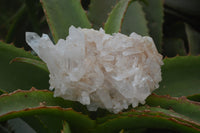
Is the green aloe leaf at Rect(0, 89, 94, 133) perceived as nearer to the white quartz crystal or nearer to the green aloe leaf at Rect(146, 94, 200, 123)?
the white quartz crystal

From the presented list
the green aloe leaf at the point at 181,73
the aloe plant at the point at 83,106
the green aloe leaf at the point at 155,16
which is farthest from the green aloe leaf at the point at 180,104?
the green aloe leaf at the point at 155,16

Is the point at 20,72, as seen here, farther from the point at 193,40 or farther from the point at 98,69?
the point at 193,40

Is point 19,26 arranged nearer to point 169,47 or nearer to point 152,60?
point 169,47

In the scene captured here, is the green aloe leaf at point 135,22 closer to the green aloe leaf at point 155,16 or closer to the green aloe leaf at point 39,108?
the green aloe leaf at point 155,16

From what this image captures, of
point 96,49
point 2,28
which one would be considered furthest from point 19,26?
point 2,28

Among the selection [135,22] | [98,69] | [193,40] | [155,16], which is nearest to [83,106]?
[98,69]

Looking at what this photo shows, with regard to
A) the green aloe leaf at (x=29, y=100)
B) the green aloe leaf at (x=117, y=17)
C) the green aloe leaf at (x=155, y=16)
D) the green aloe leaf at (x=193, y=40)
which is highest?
the green aloe leaf at (x=117, y=17)
